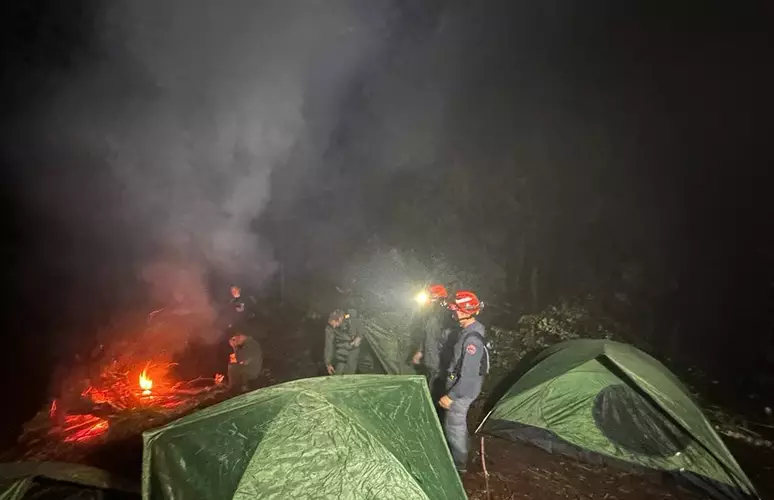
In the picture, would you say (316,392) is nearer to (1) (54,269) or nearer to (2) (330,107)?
(2) (330,107)

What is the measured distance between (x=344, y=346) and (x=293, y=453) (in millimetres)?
4167

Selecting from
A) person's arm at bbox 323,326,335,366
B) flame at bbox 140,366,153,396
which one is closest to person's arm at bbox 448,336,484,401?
person's arm at bbox 323,326,335,366

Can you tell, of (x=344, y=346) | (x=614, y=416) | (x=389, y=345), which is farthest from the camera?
(x=389, y=345)

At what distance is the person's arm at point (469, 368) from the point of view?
5402 mm

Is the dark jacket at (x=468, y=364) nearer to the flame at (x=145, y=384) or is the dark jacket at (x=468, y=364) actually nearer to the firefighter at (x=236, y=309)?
the firefighter at (x=236, y=309)

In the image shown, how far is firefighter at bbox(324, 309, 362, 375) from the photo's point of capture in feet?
24.7

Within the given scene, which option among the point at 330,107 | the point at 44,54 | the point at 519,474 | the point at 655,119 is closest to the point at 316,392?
the point at 519,474

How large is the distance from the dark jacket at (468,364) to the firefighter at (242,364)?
4.78 m

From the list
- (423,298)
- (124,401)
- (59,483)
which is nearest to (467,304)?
(423,298)

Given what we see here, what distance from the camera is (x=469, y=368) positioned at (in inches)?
213

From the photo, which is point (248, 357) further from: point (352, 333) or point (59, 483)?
point (59, 483)

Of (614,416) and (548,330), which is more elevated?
(548,330)

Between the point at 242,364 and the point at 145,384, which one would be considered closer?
the point at 145,384

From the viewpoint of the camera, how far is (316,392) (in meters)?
3.79
